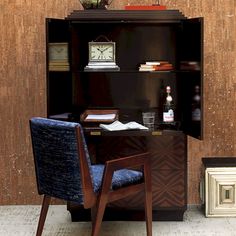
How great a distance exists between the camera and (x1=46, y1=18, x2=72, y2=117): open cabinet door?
13.2ft

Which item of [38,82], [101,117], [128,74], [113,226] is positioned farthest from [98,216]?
[38,82]

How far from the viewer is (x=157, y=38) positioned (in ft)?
14.5

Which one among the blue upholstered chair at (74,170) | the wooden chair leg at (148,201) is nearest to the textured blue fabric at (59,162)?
the blue upholstered chair at (74,170)

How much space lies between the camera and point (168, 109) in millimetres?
4320

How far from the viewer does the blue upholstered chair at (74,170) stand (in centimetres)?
328

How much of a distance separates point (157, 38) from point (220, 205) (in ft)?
4.66

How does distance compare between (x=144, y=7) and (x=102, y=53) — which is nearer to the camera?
(x=144, y=7)

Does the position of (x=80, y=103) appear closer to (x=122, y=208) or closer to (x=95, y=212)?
(x=122, y=208)

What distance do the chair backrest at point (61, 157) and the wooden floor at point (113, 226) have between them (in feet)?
2.11

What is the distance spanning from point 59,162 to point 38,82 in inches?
53.1

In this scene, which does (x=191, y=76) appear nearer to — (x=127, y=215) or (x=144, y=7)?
(x=144, y=7)

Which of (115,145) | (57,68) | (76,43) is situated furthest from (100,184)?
(76,43)

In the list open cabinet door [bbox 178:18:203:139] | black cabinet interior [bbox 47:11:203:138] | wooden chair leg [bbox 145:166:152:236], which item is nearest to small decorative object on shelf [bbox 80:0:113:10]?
black cabinet interior [bbox 47:11:203:138]

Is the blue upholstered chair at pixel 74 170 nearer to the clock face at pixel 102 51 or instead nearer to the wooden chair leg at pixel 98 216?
the wooden chair leg at pixel 98 216
